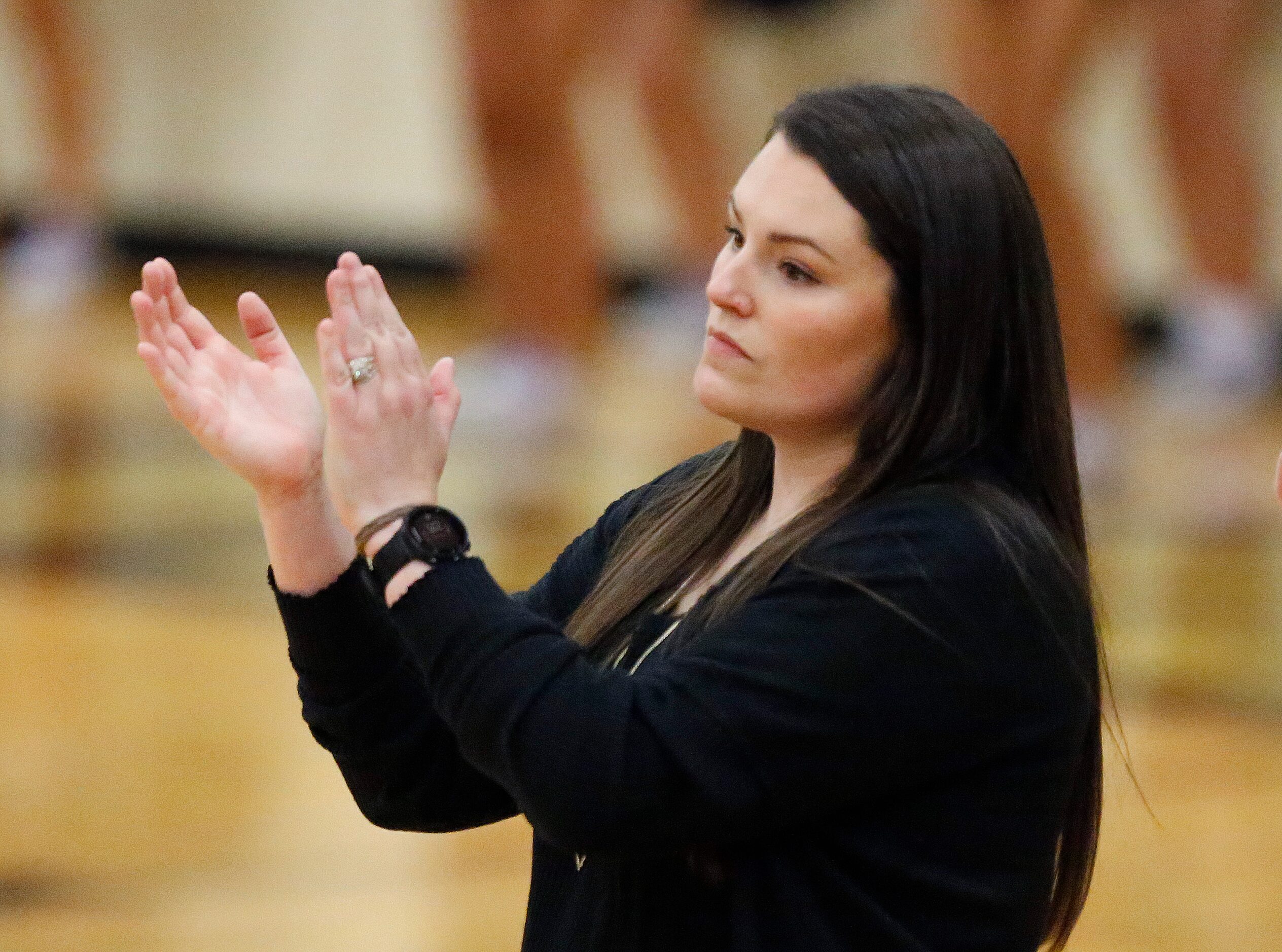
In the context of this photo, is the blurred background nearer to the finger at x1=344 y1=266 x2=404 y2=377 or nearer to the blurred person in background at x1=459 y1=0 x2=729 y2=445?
the blurred person in background at x1=459 y1=0 x2=729 y2=445

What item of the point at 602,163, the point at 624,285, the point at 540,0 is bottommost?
the point at 624,285

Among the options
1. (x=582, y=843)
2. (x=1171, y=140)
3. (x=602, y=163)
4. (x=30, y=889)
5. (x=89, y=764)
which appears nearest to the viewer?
(x=582, y=843)

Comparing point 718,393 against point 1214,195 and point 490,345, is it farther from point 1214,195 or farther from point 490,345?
point 1214,195

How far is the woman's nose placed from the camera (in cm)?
99

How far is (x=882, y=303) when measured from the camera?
963mm

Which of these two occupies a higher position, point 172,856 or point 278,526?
point 278,526

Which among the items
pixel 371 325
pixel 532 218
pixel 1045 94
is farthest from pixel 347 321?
pixel 532 218

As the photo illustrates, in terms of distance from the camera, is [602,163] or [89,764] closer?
[89,764]

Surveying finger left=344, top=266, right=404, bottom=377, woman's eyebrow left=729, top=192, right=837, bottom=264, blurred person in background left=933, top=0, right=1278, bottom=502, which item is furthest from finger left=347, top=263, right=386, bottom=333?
blurred person in background left=933, top=0, right=1278, bottom=502

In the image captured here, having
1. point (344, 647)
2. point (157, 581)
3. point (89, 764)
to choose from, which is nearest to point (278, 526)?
point (344, 647)

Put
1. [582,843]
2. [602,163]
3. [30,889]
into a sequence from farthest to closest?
[602,163], [30,889], [582,843]

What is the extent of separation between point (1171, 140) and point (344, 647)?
3282 mm

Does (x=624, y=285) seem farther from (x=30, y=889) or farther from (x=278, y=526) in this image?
(x=278, y=526)

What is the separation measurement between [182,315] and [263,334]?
1.9 inches
